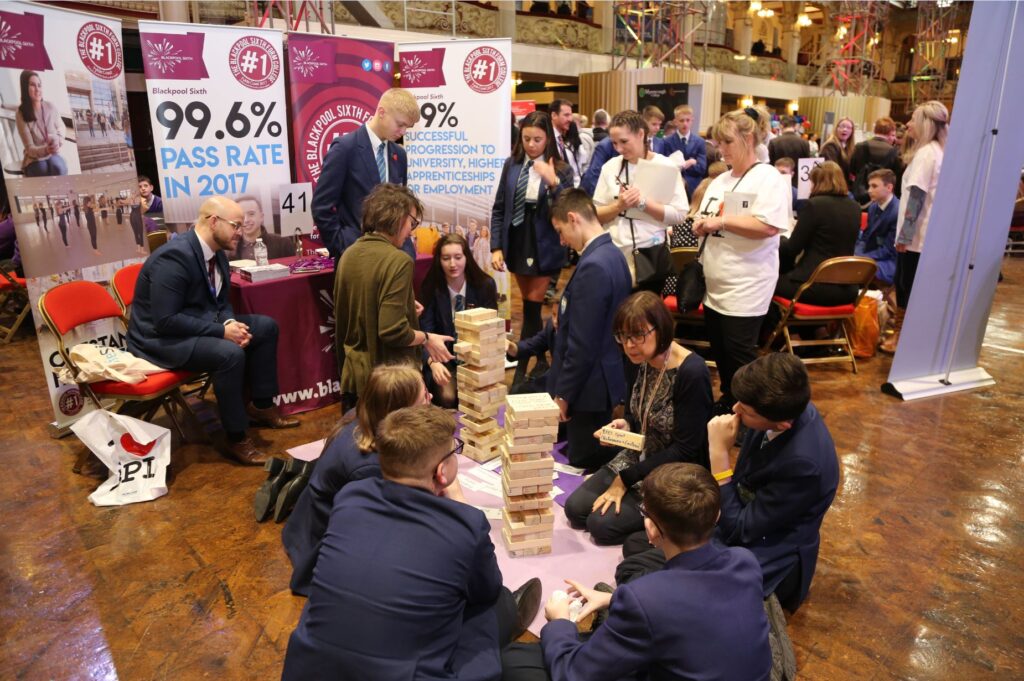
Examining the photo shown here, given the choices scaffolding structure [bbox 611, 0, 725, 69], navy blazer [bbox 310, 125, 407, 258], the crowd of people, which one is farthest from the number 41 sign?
scaffolding structure [bbox 611, 0, 725, 69]

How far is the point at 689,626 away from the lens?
1.56m

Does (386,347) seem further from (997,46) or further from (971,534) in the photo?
(997,46)

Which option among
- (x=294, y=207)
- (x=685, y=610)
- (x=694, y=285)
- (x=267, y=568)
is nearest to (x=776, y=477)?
(x=685, y=610)

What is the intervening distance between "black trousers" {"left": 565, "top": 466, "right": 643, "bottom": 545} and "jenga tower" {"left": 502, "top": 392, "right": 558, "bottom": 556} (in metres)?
Answer: 0.21

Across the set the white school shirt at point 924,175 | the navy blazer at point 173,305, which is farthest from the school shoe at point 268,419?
the white school shirt at point 924,175

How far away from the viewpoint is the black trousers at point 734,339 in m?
3.88

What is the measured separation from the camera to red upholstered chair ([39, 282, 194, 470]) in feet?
12.0

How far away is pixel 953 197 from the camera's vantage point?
4613 mm

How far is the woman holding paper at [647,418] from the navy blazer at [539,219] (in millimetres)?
2027

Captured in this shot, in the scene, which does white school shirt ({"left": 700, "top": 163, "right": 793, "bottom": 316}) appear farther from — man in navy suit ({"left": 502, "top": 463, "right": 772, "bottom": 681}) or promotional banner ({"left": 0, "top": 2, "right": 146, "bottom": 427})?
promotional banner ({"left": 0, "top": 2, "right": 146, "bottom": 427})

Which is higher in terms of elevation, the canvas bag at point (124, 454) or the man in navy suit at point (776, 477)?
the man in navy suit at point (776, 477)

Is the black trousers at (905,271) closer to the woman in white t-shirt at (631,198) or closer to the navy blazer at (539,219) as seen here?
the woman in white t-shirt at (631,198)

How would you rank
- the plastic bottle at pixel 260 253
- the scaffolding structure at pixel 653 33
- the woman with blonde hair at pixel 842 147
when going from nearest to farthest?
the plastic bottle at pixel 260 253
the woman with blonde hair at pixel 842 147
the scaffolding structure at pixel 653 33

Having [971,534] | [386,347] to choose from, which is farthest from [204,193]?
[971,534]
